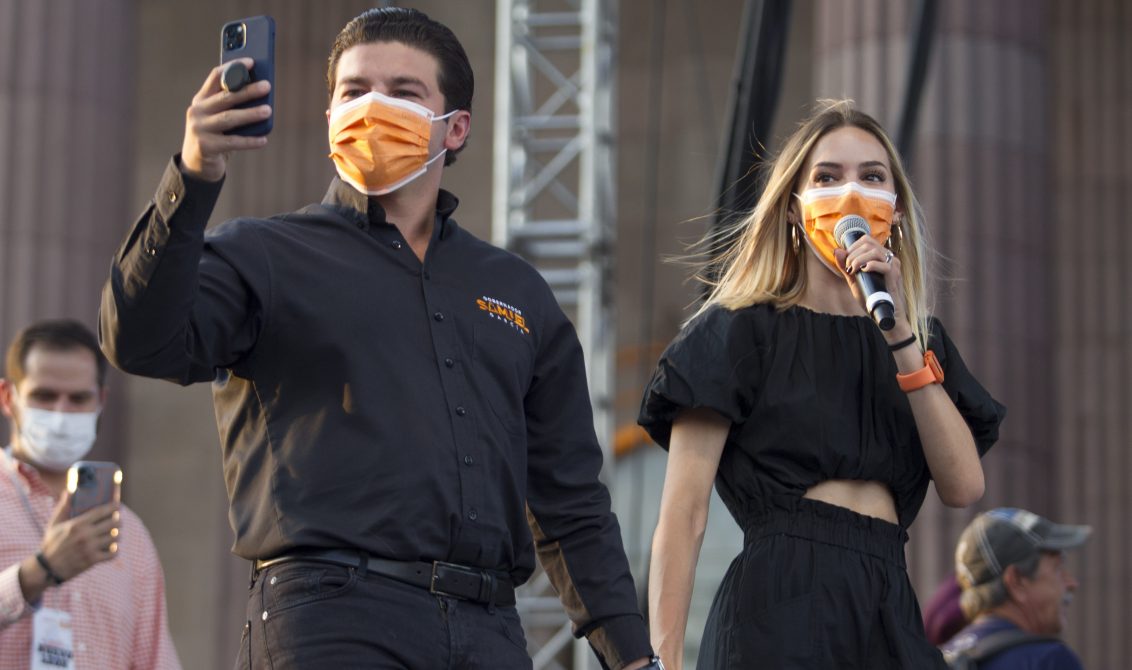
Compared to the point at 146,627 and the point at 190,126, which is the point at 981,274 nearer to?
the point at 146,627

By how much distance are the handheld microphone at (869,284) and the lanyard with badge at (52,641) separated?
7.29 ft

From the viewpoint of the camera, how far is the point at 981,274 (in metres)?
12.8

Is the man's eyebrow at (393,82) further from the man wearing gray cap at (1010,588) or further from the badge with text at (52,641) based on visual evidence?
the man wearing gray cap at (1010,588)

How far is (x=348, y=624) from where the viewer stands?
11.0ft

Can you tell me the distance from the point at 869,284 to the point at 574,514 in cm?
75

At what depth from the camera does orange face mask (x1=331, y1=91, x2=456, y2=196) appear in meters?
3.71

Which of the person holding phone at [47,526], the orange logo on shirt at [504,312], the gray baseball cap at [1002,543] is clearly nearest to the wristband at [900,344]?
the orange logo on shirt at [504,312]

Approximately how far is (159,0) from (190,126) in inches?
623

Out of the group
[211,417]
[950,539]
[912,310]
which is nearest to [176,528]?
[211,417]

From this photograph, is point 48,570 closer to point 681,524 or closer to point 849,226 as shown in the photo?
point 681,524

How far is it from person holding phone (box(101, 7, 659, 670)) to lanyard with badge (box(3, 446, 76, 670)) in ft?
5.41

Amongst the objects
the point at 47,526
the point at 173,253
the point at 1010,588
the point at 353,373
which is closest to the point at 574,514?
the point at 353,373

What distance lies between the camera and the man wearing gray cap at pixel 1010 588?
6094 millimetres

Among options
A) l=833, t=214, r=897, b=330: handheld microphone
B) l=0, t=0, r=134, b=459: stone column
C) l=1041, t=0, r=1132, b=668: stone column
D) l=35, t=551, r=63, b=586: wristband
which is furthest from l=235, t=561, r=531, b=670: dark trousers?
l=1041, t=0, r=1132, b=668: stone column
